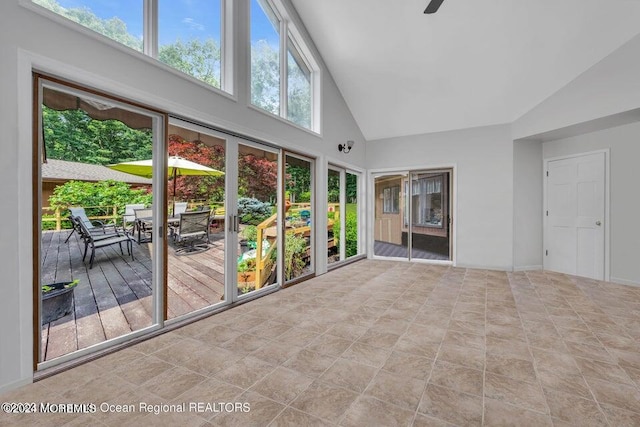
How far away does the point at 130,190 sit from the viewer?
8.21 feet

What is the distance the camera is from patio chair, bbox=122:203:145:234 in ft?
8.25

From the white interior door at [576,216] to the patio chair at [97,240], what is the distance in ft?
21.1

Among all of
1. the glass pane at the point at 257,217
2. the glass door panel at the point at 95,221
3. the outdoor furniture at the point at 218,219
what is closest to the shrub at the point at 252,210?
the glass pane at the point at 257,217

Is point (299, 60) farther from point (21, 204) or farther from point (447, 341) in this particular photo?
point (447, 341)

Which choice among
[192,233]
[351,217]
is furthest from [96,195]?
[351,217]

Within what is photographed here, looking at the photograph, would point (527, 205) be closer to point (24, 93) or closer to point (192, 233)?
point (192, 233)

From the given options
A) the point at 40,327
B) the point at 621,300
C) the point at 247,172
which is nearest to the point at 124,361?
the point at 40,327

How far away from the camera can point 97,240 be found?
7.78ft

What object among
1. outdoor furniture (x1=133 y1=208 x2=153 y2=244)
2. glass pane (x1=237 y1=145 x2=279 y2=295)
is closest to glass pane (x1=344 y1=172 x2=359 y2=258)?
glass pane (x1=237 y1=145 x2=279 y2=295)

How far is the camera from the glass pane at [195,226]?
9.23 ft

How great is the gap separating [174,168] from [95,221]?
794 mm

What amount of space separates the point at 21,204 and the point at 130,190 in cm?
75

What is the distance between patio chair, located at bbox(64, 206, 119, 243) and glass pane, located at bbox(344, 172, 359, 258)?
13.9 ft

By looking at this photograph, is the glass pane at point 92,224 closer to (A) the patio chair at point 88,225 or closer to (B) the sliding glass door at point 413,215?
(A) the patio chair at point 88,225
